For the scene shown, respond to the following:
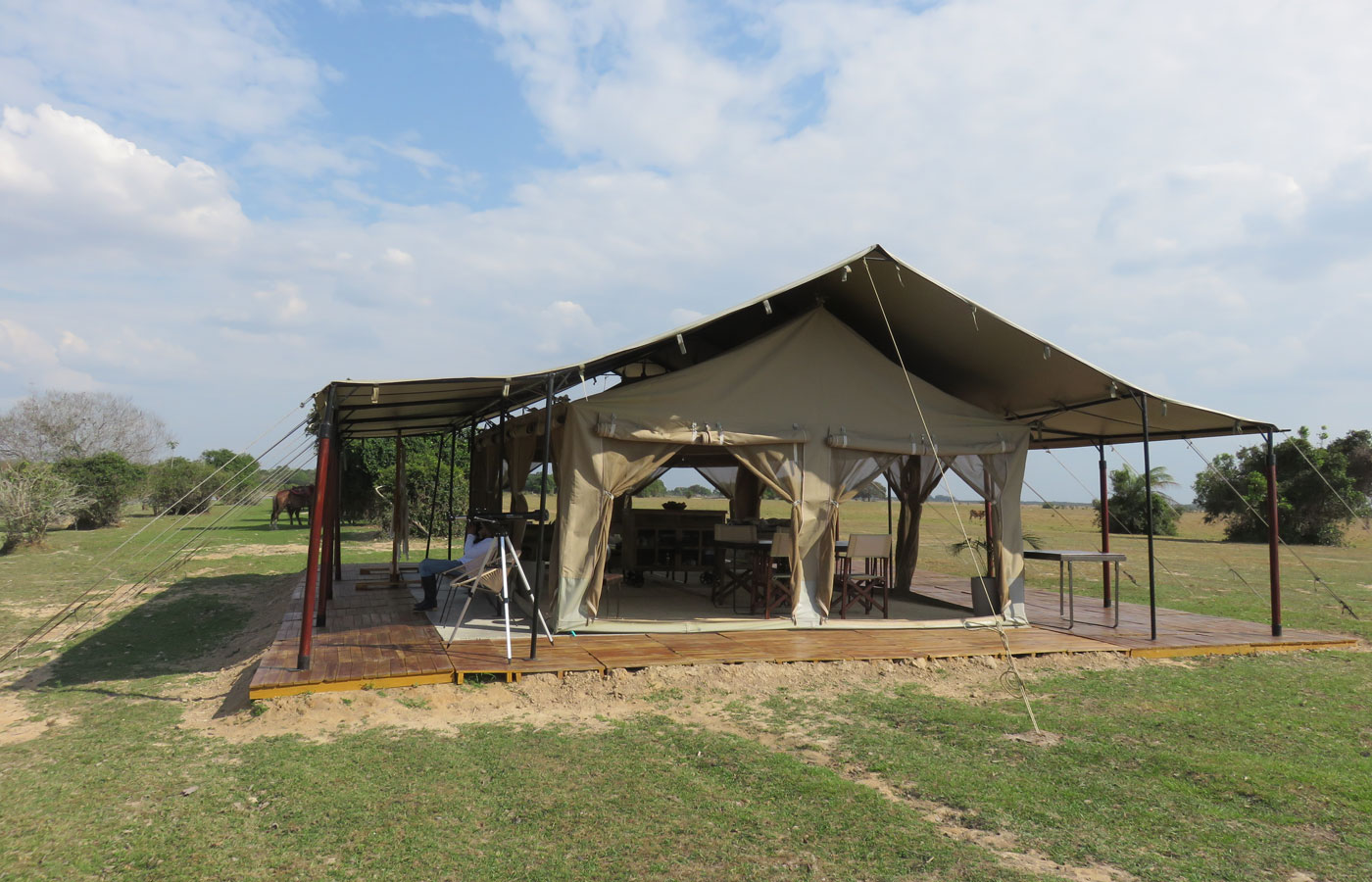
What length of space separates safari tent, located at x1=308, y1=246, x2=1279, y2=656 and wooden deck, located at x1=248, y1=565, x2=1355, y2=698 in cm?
46

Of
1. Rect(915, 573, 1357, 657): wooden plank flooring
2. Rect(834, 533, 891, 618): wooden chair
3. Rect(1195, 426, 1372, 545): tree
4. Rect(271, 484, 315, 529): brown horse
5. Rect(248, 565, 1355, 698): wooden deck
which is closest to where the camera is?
Rect(248, 565, 1355, 698): wooden deck

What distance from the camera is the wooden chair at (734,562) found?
7.61 metres

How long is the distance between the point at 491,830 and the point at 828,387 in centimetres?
509

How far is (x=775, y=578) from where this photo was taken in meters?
7.29

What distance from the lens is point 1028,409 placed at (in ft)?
28.9

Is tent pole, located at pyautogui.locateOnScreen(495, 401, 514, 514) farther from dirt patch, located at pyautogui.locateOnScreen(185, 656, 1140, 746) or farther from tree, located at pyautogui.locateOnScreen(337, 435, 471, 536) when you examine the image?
tree, located at pyautogui.locateOnScreen(337, 435, 471, 536)

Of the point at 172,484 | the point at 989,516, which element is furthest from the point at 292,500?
the point at 989,516

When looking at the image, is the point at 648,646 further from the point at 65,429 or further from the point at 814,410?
the point at 65,429

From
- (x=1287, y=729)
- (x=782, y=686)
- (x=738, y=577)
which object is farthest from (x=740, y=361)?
(x=1287, y=729)

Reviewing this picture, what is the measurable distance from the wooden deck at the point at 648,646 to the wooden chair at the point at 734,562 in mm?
945

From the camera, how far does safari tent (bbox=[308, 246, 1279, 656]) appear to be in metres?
6.54

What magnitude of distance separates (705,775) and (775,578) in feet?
11.7

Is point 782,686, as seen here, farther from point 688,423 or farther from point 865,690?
point 688,423

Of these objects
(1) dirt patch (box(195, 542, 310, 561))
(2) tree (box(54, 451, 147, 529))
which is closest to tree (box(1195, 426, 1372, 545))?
(1) dirt patch (box(195, 542, 310, 561))
